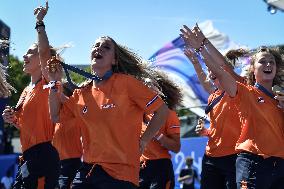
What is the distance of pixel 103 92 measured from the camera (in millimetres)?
4410

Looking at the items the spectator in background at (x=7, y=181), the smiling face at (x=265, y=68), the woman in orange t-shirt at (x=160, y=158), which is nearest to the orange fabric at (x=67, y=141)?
the woman in orange t-shirt at (x=160, y=158)

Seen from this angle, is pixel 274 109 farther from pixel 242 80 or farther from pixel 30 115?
pixel 30 115

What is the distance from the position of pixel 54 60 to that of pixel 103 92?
2.15 feet

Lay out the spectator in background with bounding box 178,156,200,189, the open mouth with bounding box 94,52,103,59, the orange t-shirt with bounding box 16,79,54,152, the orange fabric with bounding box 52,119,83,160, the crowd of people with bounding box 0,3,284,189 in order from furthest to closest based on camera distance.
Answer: the spectator in background with bounding box 178,156,200,189 < the orange fabric with bounding box 52,119,83,160 < the orange t-shirt with bounding box 16,79,54,152 < the open mouth with bounding box 94,52,103,59 < the crowd of people with bounding box 0,3,284,189

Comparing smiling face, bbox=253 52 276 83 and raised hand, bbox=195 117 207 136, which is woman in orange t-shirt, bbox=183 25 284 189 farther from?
raised hand, bbox=195 117 207 136

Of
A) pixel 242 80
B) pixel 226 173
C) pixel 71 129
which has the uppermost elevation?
pixel 242 80

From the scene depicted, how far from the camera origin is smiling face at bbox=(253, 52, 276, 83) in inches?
206

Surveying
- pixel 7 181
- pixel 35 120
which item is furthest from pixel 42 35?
pixel 7 181

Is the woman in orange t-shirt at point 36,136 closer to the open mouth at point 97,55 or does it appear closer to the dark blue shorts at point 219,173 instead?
the open mouth at point 97,55

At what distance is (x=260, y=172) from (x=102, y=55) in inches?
71.6

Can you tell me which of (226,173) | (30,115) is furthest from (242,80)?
(30,115)

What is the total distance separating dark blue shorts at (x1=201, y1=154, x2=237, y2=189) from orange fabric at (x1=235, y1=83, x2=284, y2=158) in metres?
0.64

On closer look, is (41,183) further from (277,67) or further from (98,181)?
(277,67)

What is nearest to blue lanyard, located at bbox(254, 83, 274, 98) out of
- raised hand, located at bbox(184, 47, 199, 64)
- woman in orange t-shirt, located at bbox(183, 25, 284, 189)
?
woman in orange t-shirt, located at bbox(183, 25, 284, 189)
